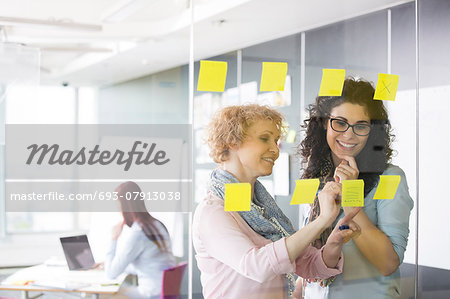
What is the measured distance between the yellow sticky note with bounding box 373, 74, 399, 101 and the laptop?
62.0 inches

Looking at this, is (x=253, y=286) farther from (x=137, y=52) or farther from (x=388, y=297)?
(x=137, y=52)

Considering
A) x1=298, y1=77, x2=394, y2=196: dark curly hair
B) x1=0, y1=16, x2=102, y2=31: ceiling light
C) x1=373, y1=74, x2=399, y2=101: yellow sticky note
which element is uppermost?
x1=0, y1=16, x2=102, y2=31: ceiling light

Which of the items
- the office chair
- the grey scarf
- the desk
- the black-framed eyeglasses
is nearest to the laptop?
the desk

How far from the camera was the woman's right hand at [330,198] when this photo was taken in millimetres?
2510

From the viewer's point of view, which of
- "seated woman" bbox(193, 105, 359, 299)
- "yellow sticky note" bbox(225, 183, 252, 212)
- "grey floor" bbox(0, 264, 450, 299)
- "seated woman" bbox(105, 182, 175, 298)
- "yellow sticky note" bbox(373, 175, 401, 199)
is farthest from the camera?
"grey floor" bbox(0, 264, 450, 299)

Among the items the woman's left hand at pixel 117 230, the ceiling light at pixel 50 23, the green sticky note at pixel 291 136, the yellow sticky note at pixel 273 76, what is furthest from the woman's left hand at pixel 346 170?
the ceiling light at pixel 50 23

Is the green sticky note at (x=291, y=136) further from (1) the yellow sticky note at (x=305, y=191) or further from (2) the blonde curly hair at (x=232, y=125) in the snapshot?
(1) the yellow sticky note at (x=305, y=191)

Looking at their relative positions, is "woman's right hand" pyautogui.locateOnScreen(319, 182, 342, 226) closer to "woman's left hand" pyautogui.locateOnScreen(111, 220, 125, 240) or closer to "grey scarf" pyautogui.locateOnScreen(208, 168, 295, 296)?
"grey scarf" pyautogui.locateOnScreen(208, 168, 295, 296)

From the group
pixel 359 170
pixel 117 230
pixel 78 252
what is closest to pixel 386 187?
pixel 359 170

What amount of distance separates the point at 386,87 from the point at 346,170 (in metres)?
0.50

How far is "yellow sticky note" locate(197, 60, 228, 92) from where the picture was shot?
2426 millimetres

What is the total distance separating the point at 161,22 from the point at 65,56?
49 centimetres

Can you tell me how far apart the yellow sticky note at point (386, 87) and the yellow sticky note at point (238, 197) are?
886mm

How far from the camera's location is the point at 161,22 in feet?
8.39
